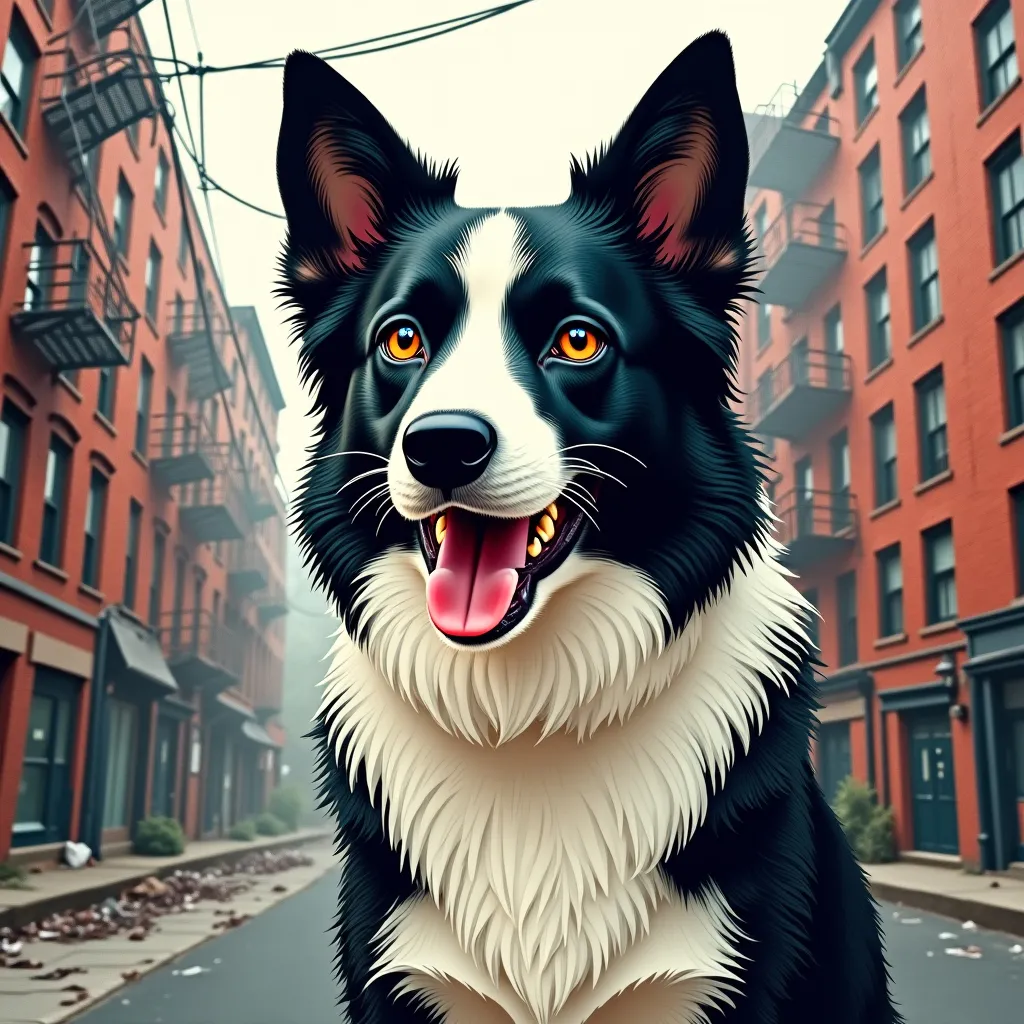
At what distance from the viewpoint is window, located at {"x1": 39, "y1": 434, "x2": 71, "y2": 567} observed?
18.7 metres

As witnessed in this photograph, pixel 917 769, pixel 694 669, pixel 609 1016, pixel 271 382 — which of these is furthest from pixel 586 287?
pixel 271 382

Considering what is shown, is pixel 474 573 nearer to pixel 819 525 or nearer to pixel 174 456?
pixel 819 525

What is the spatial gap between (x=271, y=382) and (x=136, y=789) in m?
22.2

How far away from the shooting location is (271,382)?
44312 millimetres

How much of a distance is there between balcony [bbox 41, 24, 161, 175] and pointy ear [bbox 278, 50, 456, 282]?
15827mm

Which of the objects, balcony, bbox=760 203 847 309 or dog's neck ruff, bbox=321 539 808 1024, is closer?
dog's neck ruff, bbox=321 539 808 1024

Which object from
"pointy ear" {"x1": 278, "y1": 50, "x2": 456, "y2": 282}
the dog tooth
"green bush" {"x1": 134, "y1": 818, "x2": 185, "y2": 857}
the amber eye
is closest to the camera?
the dog tooth

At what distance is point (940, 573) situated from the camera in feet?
69.2

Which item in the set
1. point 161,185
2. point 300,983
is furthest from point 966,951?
point 161,185

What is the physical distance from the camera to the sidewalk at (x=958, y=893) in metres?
11.8

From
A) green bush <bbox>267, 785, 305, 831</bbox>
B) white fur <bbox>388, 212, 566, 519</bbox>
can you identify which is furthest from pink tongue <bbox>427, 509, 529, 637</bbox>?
green bush <bbox>267, 785, 305, 831</bbox>

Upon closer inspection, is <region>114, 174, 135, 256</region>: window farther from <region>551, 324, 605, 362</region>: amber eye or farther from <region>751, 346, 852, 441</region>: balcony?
<region>551, 324, 605, 362</region>: amber eye

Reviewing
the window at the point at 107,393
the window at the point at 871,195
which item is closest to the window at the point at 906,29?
the window at the point at 871,195

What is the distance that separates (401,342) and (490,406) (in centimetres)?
50
